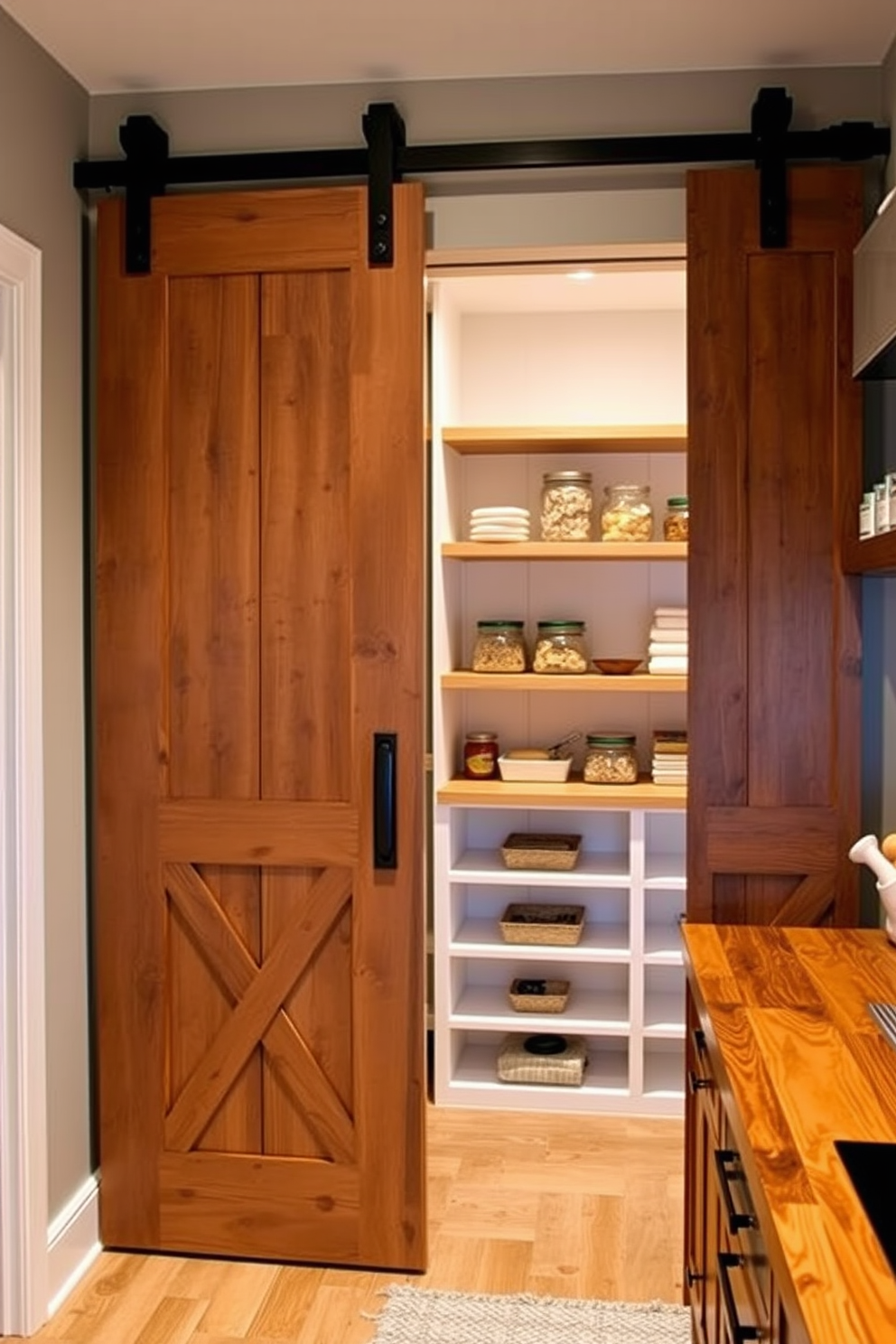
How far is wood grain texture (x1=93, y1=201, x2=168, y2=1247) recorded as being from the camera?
2.92m

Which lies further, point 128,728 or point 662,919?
point 662,919

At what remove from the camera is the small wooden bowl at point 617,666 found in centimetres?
414

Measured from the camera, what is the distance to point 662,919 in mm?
4203

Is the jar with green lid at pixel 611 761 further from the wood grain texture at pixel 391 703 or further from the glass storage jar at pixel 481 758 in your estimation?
the wood grain texture at pixel 391 703

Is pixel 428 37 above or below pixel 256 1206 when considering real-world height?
above

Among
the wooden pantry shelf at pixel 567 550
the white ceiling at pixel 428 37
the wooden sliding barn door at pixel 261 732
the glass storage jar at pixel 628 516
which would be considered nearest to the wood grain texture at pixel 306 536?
the wooden sliding barn door at pixel 261 732

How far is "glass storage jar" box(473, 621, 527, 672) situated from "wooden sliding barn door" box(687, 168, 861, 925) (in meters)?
1.36

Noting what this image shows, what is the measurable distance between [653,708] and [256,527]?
185 cm

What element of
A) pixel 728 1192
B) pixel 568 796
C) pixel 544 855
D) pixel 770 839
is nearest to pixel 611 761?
pixel 568 796

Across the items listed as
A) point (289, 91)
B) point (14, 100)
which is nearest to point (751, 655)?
point (289, 91)

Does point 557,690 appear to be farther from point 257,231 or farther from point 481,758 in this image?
point 257,231

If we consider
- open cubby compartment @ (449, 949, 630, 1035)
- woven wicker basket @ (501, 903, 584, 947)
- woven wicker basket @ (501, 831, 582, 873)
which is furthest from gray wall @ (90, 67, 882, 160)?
open cubby compartment @ (449, 949, 630, 1035)

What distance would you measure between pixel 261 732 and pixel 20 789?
541 millimetres

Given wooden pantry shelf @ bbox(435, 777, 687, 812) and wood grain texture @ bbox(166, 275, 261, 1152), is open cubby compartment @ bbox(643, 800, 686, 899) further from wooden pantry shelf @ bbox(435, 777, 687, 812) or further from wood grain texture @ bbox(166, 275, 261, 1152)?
wood grain texture @ bbox(166, 275, 261, 1152)
